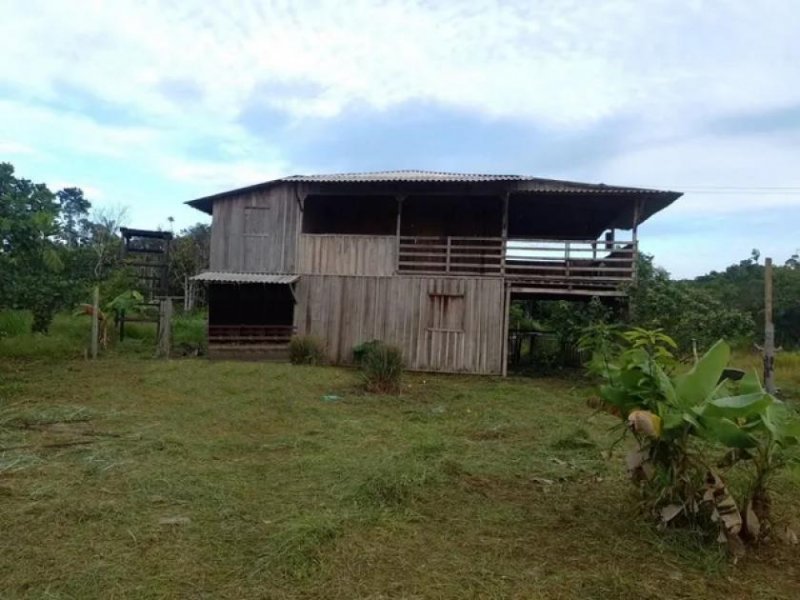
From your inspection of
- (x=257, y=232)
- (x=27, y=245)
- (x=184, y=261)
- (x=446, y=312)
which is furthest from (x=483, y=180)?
(x=184, y=261)

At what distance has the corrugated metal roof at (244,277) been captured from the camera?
50.6 ft

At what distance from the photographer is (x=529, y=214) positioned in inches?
706

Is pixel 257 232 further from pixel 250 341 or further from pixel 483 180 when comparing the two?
pixel 483 180

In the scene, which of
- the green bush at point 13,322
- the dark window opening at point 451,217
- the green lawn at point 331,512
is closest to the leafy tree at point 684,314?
the dark window opening at point 451,217

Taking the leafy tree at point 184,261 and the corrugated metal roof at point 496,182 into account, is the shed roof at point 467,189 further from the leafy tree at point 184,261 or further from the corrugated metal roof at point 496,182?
the leafy tree at point 184,261

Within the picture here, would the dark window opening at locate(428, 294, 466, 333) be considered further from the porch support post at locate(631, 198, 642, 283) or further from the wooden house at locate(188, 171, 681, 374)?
the porch support post at locate(631, 198, 642, 283)

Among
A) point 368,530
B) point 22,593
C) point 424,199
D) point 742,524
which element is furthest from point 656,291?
point 22,593

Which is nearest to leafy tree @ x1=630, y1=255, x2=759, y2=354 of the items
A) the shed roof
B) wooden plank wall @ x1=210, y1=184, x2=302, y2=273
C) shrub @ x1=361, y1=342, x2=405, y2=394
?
the shed roof

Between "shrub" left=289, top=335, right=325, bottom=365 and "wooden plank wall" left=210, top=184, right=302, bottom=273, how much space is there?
2100mm

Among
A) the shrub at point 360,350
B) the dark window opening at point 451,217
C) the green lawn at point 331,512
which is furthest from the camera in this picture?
the dark window opening at point 451,217

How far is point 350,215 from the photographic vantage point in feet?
58.3

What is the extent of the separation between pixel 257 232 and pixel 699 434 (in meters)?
14.2

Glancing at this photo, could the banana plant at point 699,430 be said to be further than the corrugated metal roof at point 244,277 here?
No

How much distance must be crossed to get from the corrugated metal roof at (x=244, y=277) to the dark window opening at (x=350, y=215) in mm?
1993
